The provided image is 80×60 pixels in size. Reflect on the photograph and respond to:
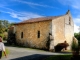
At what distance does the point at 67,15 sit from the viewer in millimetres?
36406

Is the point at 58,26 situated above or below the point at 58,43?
above

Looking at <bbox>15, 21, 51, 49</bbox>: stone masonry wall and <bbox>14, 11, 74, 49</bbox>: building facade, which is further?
<bbox>15, 21, 51, 49</bbox>: stone masonry wall

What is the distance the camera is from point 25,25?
123 feet

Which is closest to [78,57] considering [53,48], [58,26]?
[53,48]

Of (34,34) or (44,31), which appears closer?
(44,31)

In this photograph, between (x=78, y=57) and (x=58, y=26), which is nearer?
(x=78, y=57)

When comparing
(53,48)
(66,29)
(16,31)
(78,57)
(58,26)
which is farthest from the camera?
(16,31)

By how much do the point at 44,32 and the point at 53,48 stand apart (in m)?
3.80

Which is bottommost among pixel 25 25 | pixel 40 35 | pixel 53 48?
pixel 53 48

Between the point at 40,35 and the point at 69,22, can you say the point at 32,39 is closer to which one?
the point at 40,35

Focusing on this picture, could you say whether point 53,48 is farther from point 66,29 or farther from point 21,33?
point 21,33

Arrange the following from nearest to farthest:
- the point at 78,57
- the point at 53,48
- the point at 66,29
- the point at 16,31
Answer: the point at 78,57, the point at 53,48, the point at 66,29, the point at 16,31

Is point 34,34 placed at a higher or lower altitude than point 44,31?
lower

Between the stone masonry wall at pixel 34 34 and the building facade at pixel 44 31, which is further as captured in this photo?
the stone masonry wall at pixel 34 34
